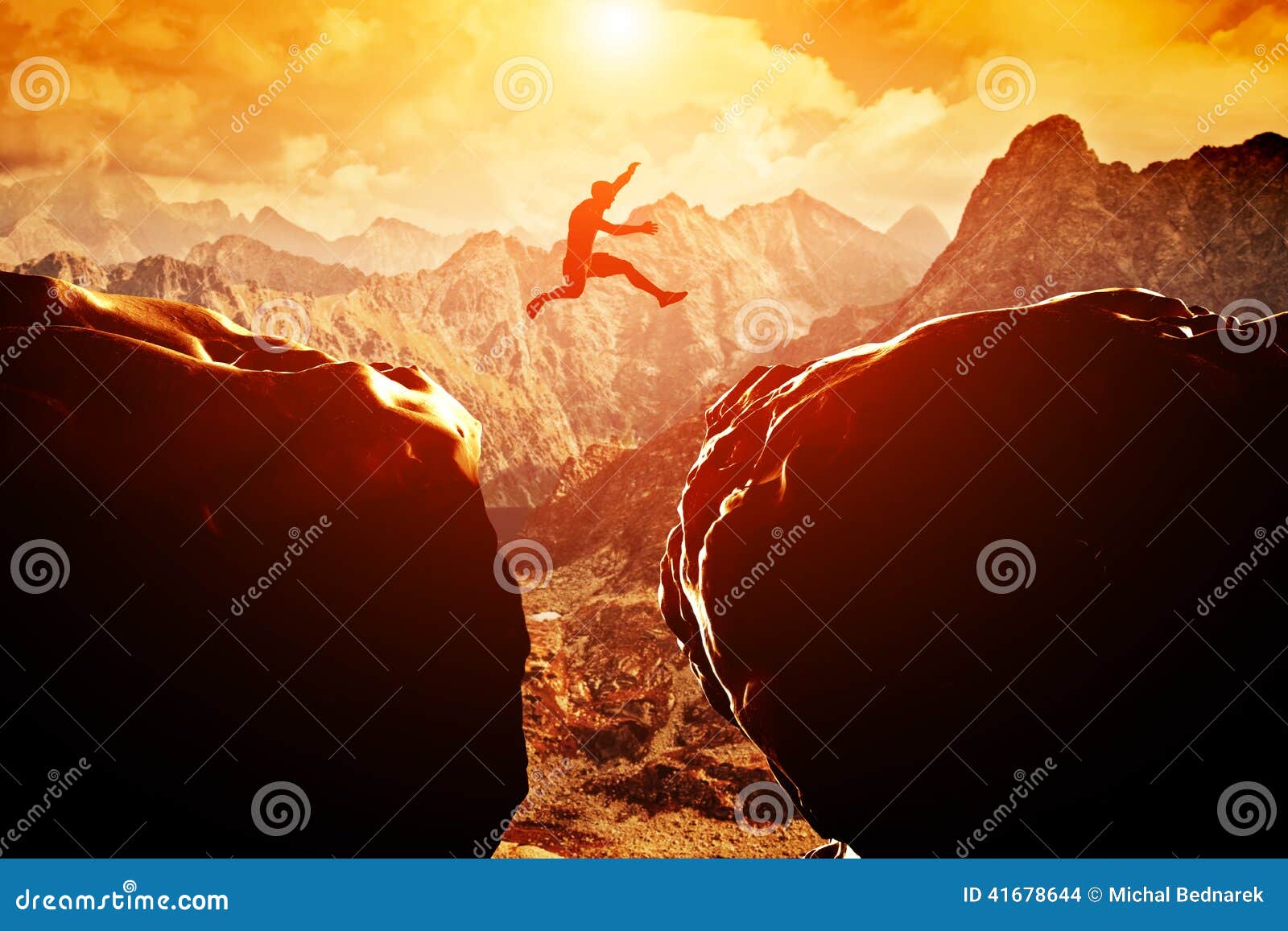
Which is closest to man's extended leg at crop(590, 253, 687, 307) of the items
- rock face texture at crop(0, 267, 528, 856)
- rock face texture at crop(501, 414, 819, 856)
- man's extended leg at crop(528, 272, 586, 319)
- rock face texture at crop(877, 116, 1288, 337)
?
man's extended leg at crop(528, 272, 586, 319)

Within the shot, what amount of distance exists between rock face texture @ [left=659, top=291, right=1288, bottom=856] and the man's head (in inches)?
204

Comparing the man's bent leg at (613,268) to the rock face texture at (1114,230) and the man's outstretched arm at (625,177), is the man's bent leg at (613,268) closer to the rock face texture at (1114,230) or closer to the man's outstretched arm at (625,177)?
the man's outstretched arm at (625,177)

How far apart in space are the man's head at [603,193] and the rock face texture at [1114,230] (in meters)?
67.4

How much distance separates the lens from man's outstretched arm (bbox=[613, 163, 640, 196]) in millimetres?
12766

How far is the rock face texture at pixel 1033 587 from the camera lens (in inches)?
382

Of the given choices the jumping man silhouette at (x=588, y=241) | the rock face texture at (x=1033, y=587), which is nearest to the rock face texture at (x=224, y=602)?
the jumping man silhouette at (x=588, y=241)

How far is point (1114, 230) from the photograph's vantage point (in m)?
81.4

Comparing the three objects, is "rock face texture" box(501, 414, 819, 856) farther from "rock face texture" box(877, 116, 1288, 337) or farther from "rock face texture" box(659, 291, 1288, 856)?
"rock face texture" box(877, 116, 1288, 337)

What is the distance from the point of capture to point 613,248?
168500 mm

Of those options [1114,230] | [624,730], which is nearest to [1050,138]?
[1114,230]

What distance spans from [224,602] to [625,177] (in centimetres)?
812

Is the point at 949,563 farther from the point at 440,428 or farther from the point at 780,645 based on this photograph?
the point at 440,428

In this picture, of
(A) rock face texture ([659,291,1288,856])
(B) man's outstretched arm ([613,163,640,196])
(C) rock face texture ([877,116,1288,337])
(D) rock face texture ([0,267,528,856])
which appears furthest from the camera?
(C) rock face texture ([877,116,1288,337])

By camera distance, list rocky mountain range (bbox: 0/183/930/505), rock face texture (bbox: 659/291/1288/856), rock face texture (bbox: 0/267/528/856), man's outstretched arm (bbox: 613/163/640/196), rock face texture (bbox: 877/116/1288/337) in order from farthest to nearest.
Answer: rocky mountain range (bbox: 0/183/930/505) → rock face texture (bbox: 877/116/1288/337) → man's outstretched arm (bbox: 613/163/640/196) → rock face texture (bbox: 0/267/528/856) → rock face texture (bbox: 659/291/1288/856)
